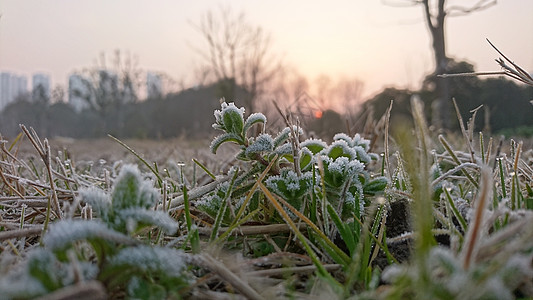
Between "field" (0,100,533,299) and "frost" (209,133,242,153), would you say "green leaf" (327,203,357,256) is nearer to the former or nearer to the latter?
"field" (0,100,533,299)

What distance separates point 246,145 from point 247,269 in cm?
32

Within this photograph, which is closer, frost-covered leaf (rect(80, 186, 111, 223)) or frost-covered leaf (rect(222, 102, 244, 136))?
frost-covered leaf (rect(80, 186, 111, 223))

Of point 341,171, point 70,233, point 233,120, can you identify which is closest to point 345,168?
point 341,171

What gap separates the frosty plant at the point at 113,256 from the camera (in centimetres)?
47

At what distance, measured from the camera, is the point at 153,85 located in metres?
37.6

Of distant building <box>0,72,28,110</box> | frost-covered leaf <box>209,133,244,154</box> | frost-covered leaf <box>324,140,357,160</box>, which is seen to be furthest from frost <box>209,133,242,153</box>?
distant building <box>0,72,28,110</box>

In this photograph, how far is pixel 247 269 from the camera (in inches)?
27.9

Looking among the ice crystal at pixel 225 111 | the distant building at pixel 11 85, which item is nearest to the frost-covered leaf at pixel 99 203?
the ice crystal at pixel 225 111

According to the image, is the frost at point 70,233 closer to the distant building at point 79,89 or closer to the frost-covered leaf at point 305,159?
the frost-covered leaf at point 305,159

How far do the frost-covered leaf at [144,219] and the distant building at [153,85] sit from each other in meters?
37.0

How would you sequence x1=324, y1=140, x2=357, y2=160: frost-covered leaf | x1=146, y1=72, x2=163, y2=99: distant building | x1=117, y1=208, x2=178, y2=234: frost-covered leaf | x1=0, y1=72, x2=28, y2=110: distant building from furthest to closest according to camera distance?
1. x1=0, y1=72, x2=28, y2=110: distant building
2. x1=146, y1=72, x2=163, y2=99: distant building
3. x1=324, y1=140, x2=357, y2=160: frost-covered leaf
4. x1=117, y1=208, x2=178, y2=234: frost-covered leaf

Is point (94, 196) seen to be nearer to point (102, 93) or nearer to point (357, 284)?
point (357, 284)

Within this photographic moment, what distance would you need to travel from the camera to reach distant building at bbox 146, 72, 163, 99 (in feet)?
121

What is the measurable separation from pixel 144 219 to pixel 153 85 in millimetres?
38655
